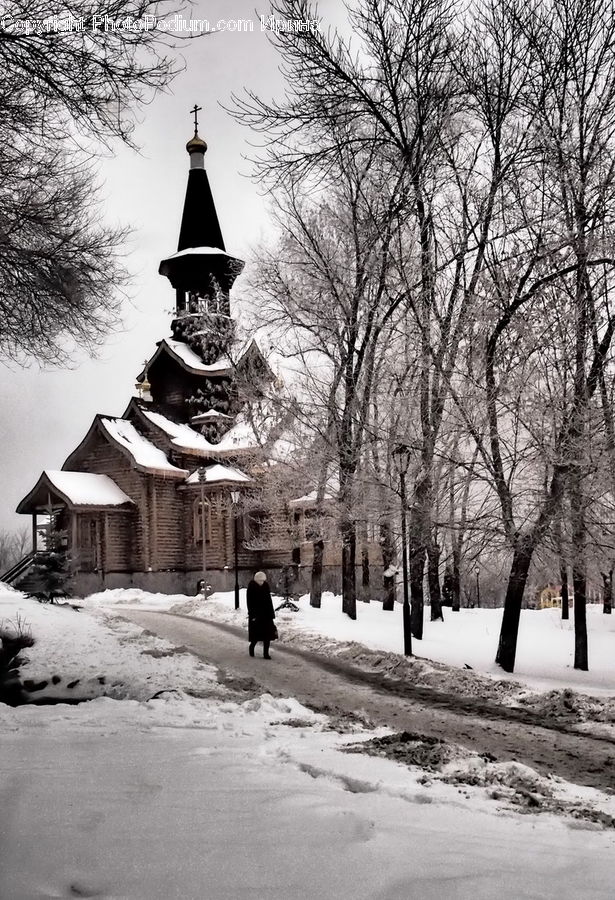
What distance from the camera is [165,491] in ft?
112

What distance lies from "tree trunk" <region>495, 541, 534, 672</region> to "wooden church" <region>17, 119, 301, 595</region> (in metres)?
17.1

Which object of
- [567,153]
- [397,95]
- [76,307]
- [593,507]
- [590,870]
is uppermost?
[397,95]

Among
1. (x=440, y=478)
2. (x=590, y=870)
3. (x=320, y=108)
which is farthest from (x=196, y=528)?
(x=590, y=870)

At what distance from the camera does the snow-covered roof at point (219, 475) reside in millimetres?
32647

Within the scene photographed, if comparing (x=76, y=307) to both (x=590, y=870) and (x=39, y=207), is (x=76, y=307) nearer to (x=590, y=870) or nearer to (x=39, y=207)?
(x=39, y=207)

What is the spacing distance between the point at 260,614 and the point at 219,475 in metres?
18.9

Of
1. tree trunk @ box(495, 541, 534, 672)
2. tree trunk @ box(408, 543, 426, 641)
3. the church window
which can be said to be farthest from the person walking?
the church window

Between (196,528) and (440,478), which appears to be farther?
(196,528)

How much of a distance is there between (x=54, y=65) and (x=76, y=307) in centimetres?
627

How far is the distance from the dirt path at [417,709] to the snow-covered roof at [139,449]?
1748 centimetres

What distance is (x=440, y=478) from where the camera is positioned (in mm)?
13797

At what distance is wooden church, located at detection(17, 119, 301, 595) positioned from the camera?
32094 millimetres

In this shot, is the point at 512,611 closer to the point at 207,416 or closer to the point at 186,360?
the point at 207,416

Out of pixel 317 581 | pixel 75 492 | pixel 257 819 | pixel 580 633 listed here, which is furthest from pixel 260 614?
pixel 75 492
